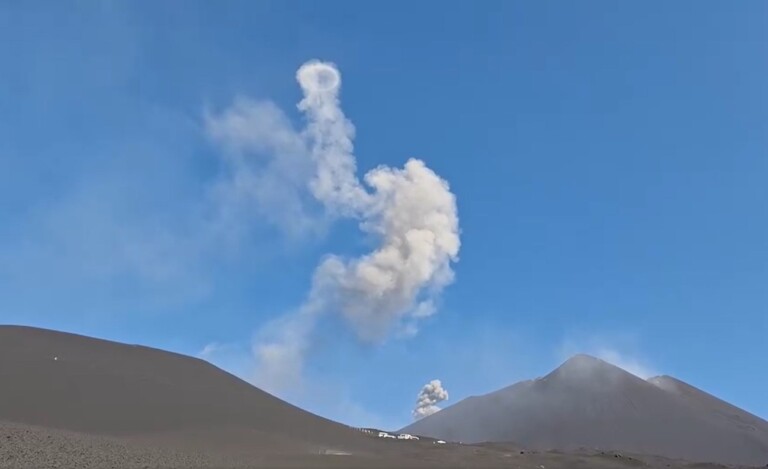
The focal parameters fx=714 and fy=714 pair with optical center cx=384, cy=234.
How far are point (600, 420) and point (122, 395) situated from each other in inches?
3564

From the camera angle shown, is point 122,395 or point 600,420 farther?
point 600,420

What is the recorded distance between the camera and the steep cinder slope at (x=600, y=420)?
10964 cm

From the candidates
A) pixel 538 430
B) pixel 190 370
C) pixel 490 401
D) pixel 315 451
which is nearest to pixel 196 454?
pixel 315 451

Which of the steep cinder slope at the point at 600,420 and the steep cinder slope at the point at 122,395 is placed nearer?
the steep cinder slope at the point at 122,395

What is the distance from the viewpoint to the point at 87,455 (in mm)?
35406

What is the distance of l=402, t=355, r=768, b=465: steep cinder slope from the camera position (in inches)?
4317

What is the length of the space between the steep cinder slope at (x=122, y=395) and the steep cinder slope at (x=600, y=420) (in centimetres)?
6698

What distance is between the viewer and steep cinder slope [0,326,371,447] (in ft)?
157

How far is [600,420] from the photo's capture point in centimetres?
12119

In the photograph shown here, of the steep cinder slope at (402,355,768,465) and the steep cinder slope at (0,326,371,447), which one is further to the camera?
the steep cinder slope at (402,355,768,465)

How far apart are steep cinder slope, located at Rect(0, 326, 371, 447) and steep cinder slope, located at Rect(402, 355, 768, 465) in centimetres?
6698

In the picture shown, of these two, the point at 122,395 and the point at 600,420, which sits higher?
the point at 600,420

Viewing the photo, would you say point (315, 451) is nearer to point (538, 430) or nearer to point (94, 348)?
point (94, 348)

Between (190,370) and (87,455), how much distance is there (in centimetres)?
3067
